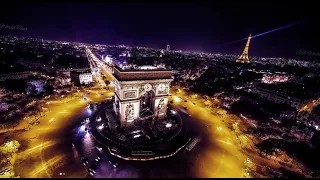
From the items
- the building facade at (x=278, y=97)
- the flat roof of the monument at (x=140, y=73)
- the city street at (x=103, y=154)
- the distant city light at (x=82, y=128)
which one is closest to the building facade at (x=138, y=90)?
the flat roof of the monument at (x=140, y=73)

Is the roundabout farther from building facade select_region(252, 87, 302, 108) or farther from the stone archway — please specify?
building facade select_region(252, 87, 302, 108)

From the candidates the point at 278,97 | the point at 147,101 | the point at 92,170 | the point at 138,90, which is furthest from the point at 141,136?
the point at 278,97

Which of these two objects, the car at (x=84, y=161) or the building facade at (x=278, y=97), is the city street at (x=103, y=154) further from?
the building facade at (x=278, y=97)

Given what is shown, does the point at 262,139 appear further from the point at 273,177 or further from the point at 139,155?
the point at 139,155

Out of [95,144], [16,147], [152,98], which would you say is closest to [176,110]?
[152,98]

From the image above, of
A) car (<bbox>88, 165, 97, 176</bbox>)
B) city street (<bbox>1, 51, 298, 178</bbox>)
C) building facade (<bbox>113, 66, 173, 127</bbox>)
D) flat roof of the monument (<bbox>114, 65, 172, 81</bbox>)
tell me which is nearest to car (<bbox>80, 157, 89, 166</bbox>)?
city street (<bbox>1, 51, 298, 178</bbox>)

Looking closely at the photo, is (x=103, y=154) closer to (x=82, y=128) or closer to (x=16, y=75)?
(x=82, y=128)
